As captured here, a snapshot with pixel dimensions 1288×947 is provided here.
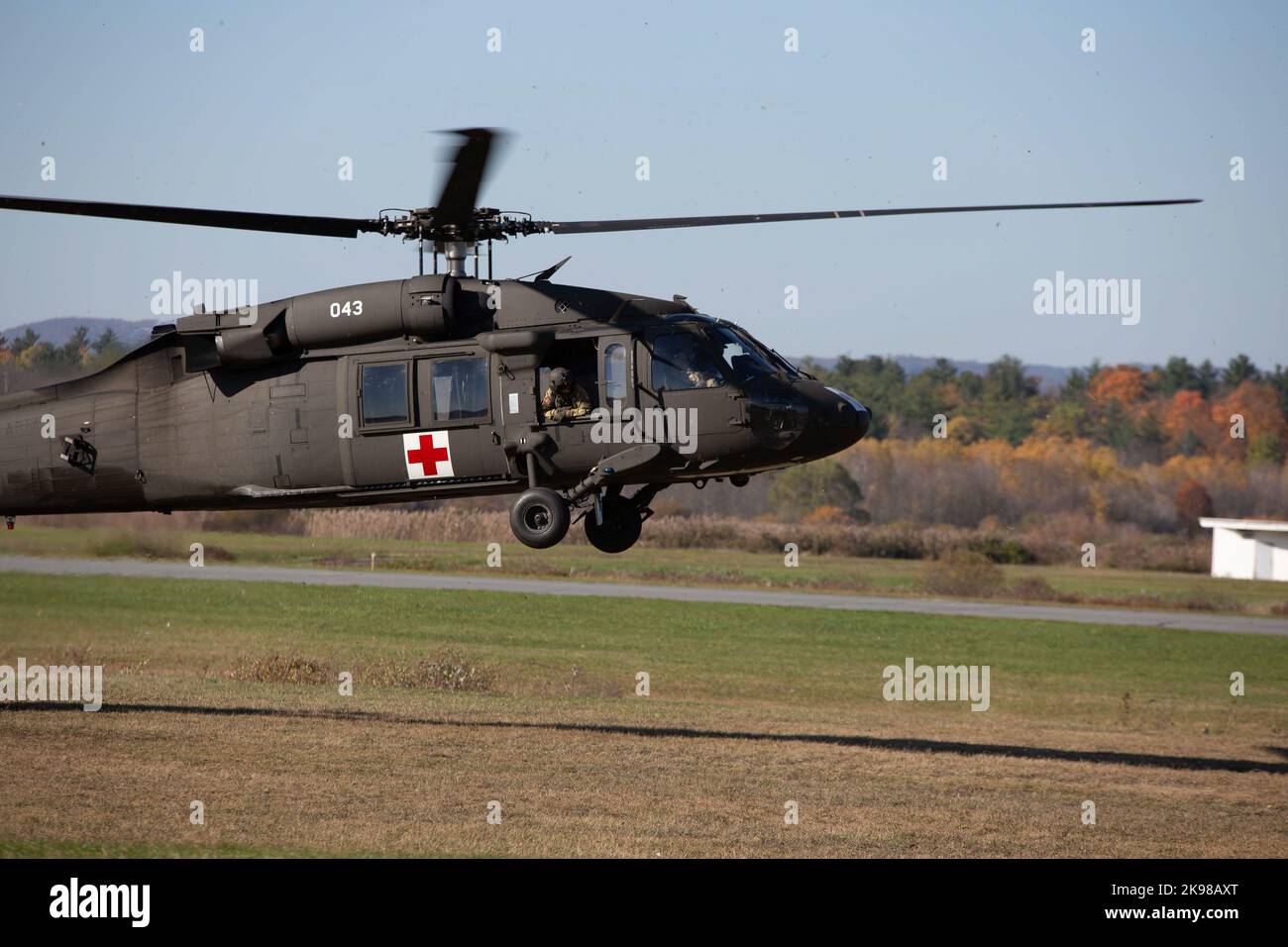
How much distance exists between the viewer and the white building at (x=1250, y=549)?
64938 millimetres

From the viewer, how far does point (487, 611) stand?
40.4m

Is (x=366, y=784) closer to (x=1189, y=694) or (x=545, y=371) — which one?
(x=545, y=371)

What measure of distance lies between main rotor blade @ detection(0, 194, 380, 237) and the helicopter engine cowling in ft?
3.45

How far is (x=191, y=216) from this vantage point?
599 inches

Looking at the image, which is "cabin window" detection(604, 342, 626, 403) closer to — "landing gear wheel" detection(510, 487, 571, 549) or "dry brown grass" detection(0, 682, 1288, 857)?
"landing gear wheel" detection(510, 487, 571, 549)

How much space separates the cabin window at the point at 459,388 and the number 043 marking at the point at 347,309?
3.67ft

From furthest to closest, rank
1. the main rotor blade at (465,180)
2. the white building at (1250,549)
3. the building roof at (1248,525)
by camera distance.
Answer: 1. the white building at (1250,549)
2. the building roof at (1248,525)
3. the main rotor blade at (465,180)

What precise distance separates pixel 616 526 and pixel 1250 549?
55.0 metres

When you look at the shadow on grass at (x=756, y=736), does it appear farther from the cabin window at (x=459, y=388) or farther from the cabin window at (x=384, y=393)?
the cabin window at (x=459, y=388)

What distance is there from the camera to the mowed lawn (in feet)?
49.1

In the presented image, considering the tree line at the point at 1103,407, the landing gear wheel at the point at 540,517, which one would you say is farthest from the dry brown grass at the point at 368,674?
Result: the tree line at the point at 1103,407

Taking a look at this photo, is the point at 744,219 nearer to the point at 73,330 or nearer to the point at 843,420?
the point at 843,420

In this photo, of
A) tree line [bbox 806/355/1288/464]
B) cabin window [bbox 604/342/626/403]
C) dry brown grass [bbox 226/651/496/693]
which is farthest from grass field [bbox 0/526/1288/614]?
cabin window [bbox 604/342/626/403]
